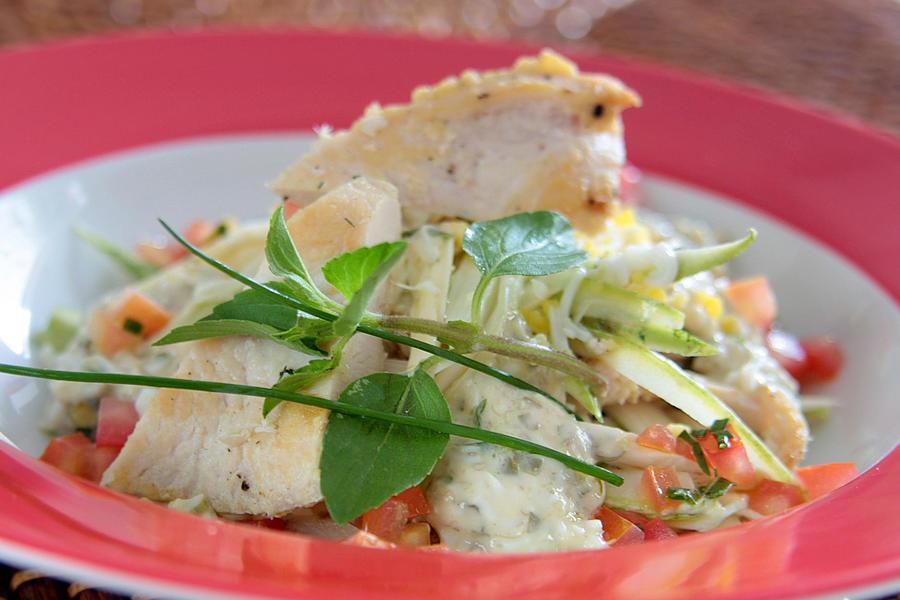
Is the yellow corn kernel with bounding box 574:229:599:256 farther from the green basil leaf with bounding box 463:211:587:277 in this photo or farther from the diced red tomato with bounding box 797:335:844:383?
the diced red tomato with bounding box 797:335:844:383

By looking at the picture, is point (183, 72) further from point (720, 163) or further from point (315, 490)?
point (315, 490)

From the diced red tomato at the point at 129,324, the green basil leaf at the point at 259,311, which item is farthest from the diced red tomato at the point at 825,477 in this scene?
the diced red tomato at the point at 129,324

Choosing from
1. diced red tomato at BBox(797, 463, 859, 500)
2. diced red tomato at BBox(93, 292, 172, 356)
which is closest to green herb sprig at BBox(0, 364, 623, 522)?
diced red tomato at BBox(797, 463, 859, 500)

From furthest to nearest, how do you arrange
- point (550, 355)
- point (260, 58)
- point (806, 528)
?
point (260, 58) → point (550, 355) → point (806, 528)

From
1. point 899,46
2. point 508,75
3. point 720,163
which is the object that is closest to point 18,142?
point 508,75

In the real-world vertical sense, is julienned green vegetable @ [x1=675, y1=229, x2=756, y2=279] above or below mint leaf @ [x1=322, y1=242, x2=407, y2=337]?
below

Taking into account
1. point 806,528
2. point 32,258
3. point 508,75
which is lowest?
point 32,258

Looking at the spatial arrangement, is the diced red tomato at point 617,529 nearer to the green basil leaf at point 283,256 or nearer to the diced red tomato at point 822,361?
the green basil leaf at point 283,256
